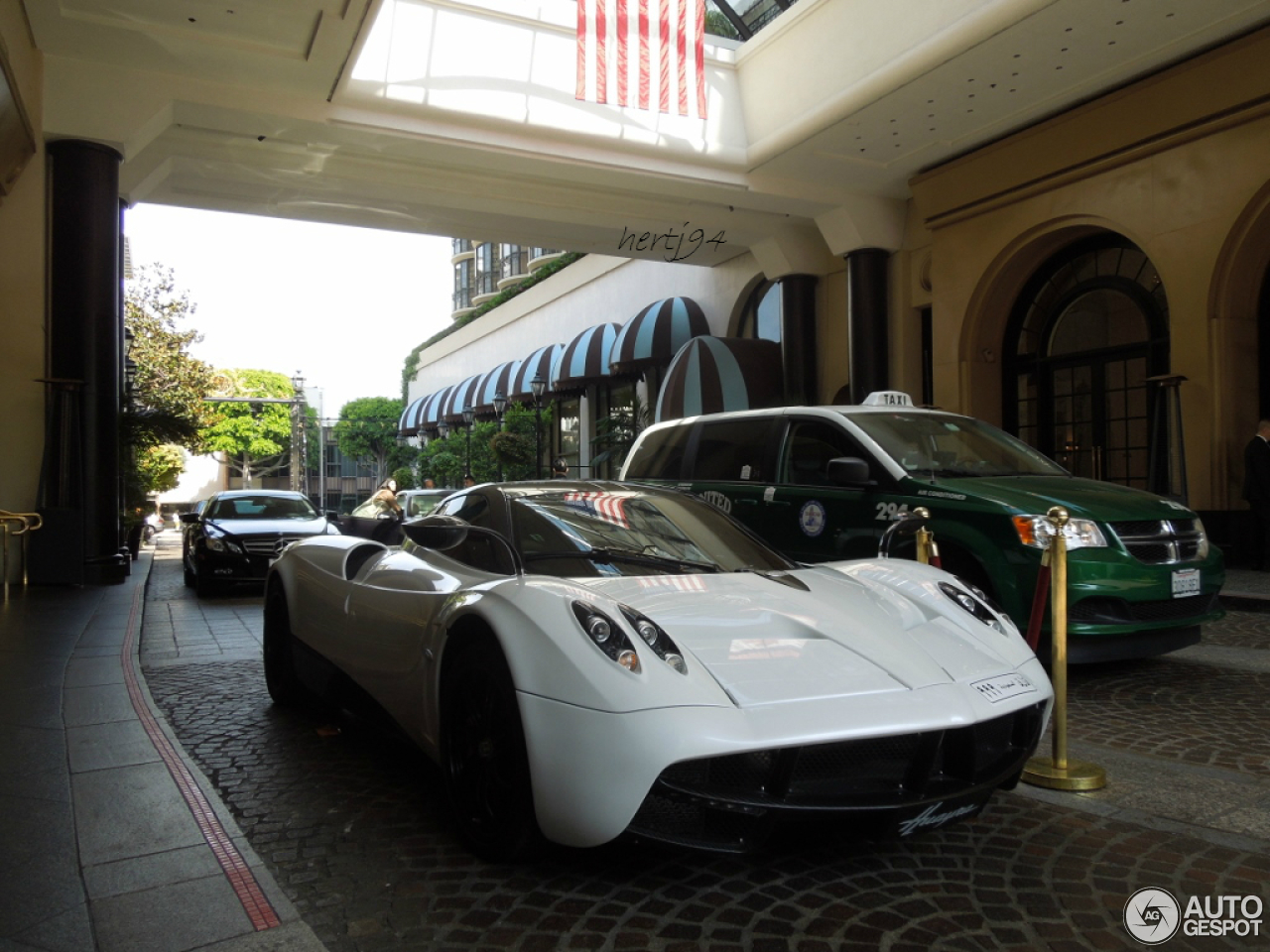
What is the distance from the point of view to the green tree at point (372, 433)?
233 ft

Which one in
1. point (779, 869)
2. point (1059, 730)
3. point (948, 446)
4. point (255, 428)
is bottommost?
point (779, 869)

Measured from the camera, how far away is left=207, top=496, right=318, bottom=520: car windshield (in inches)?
500

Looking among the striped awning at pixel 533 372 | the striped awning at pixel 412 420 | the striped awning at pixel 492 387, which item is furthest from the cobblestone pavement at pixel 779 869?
the striped awning at pixel 412 420

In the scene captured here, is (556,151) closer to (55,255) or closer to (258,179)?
(258,179)

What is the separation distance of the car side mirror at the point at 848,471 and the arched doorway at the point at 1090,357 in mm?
7528

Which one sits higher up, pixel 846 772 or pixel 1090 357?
pixel 1090 357

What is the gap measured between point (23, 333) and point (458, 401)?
25.1 m

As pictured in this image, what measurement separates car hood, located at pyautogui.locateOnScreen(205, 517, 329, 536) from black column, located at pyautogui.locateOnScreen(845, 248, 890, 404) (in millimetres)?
9639

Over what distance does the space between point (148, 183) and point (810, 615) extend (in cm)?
1611

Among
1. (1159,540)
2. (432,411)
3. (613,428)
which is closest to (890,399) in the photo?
(1159,540)

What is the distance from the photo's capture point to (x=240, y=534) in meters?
11.7

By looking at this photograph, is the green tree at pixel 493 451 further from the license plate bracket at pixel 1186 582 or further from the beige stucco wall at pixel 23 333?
the license plate bracket at pixel 1186 582

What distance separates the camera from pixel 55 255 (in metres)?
12.3

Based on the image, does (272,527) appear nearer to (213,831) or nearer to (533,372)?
(213,831)
